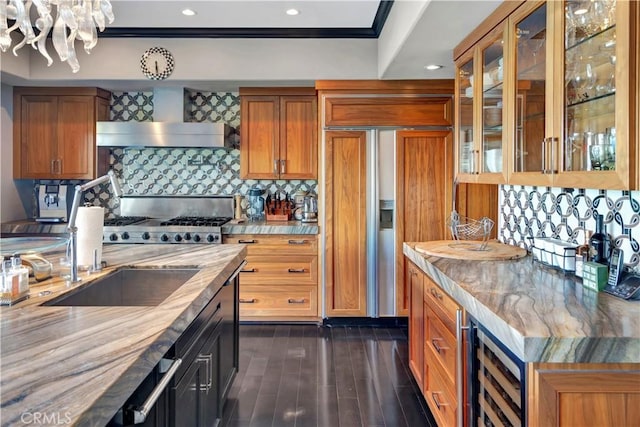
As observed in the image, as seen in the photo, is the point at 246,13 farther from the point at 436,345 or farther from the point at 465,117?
the point at 436,345

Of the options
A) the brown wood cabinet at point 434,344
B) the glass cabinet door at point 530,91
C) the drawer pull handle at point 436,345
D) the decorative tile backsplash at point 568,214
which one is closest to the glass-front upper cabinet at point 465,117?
the decorative tile backsplash at point 568,214

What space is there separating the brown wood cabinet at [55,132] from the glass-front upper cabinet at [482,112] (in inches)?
138

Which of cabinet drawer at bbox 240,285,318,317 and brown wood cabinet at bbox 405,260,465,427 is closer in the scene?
brown wood cabinet at bbox 405,260,465,427

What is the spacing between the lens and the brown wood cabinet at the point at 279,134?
14.0 feet

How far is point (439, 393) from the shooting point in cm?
218

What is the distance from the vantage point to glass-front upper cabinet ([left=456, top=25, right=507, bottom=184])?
227 centimetres

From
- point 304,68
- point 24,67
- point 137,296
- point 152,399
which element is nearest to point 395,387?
point 137,296

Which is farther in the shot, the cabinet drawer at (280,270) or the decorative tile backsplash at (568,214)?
the cabinet drawer at (280,270)

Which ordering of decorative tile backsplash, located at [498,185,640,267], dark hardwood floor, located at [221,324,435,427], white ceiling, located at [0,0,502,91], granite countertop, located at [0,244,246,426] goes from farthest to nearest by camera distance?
white ceiling, located at [0,0,502,91], dark hardwood floor, located at [221,324,435,427], decorative tile backsplash, located at [498,185,640,267], granite countertop, located at [0,244,246,426]

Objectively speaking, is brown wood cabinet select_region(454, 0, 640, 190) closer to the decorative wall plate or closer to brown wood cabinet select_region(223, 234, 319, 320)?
brown wood cabinet select_region(223, 234, 319, 320)

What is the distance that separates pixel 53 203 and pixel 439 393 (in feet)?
13.4

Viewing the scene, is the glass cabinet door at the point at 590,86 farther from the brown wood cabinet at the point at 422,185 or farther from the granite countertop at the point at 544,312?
the brown wood cabinet at the point at 422,185

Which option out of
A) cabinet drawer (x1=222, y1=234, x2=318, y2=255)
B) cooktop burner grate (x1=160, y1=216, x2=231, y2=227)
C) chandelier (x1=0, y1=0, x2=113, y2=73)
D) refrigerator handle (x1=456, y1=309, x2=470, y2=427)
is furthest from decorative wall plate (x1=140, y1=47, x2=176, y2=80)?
refrigerator handle (x1=456, y1=309, x2=470, y2=427)

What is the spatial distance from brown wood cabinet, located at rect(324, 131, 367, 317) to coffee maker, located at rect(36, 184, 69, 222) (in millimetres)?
2663
